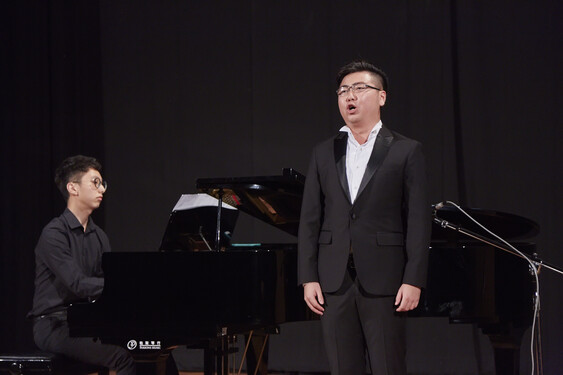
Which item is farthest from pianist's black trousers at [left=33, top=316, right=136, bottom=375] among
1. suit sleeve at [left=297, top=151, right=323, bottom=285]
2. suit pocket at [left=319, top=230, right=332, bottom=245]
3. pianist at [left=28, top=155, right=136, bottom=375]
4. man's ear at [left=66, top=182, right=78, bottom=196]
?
suit pocket at [left=319, top=230, right=332, bottom=245]

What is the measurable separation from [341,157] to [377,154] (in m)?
0.13

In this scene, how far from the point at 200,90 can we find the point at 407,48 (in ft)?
5.69

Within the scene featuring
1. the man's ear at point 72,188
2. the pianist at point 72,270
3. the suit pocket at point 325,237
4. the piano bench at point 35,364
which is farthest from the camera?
the man's ear at point 72,188

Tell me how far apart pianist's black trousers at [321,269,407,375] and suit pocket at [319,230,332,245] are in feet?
0.41

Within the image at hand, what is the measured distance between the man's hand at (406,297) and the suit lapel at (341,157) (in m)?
0.36

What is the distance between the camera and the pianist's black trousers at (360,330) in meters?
2.27

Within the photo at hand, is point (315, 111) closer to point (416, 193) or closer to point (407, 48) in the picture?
point (407, 48)

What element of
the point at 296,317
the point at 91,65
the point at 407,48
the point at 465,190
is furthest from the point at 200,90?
the point at 296,317

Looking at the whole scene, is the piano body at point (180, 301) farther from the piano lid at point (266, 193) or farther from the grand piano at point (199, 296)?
the piano lid at point (266, 193)

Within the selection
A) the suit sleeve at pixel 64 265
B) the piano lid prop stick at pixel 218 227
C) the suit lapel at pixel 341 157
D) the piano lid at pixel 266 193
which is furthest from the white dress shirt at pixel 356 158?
the suit sleeve at pixel 64 265

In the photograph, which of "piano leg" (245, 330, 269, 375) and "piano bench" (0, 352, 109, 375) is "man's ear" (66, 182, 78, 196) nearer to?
"piano bench" (0, 352, 109, 375)

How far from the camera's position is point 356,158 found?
8.07 feet

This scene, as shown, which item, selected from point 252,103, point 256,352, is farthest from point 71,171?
point 252,103

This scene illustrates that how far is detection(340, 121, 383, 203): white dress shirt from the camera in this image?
2.41 meters
